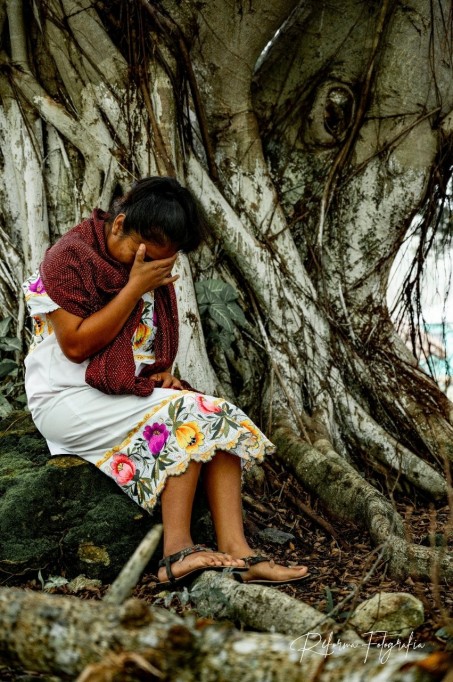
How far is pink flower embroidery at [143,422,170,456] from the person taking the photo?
10.1ft

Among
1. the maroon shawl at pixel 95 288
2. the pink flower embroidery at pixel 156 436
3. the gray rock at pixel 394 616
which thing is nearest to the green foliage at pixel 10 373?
the maroon shawl at pixel 95 288

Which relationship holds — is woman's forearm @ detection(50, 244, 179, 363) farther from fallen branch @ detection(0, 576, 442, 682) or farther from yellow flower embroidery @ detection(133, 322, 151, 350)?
fallen branch @ detection(0, 576, 442, 682)

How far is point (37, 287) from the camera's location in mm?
3260

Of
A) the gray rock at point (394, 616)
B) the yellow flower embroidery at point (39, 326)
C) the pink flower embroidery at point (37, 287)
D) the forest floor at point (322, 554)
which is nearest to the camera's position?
the gray rock at point (394, 616)

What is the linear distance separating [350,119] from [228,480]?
2.81 meters

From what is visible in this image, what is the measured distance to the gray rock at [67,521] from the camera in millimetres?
3109

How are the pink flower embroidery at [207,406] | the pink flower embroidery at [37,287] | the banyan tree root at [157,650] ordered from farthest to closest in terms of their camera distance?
the pink flower embroidery at [37,287] → the pink flower embroidery at [207,406] → the banyan tree root at [157,650]

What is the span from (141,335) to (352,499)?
Answer: 1307 millimetres

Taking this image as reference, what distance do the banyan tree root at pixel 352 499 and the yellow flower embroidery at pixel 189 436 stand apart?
0.86 metres

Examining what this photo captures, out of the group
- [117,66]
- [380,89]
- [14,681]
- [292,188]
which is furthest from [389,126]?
[14,681]

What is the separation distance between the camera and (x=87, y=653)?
5.01ft

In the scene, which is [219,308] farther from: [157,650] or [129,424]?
[157,650]

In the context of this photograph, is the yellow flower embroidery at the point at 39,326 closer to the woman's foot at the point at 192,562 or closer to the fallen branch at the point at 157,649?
the woman's foot at the point at 192,562

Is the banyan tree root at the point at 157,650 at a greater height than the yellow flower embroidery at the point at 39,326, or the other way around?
the yellow flower embroidery at the point at 39,326
